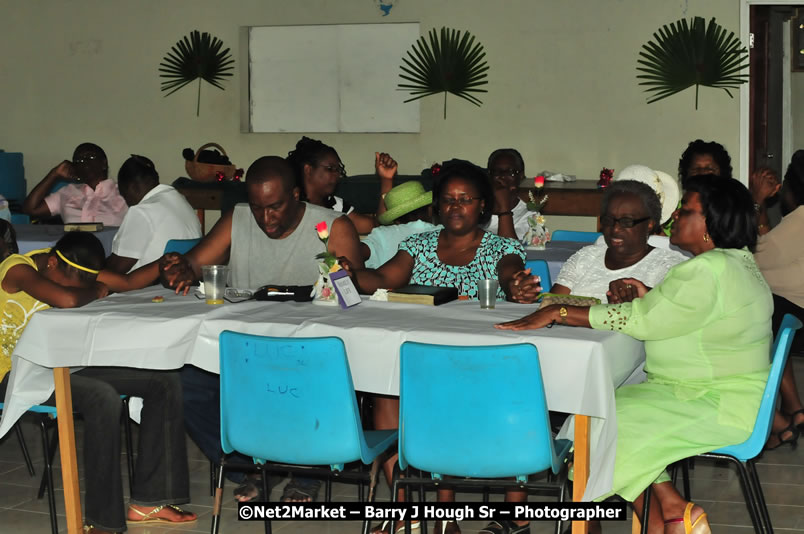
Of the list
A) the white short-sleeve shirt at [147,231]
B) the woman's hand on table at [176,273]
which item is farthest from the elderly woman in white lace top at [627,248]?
the white short-sleeve shirt at [147,231]

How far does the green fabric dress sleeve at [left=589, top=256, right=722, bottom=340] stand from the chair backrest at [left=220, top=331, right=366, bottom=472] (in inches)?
30.3

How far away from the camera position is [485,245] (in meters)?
3.89

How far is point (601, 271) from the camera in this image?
12.4 ft

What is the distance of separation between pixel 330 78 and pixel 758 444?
7184 millimetres

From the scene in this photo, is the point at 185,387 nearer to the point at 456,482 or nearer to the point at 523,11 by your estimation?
the point at 456,482

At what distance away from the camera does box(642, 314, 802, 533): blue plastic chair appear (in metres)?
2.99

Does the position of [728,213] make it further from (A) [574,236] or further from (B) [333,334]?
(A) [574,236]

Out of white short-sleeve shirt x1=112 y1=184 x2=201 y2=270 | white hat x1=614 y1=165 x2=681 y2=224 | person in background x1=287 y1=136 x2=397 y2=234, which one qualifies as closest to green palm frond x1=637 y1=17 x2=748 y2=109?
white hat x1=614 y1=165 x2=681 y2=224

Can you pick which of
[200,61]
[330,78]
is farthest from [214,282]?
[200,61]

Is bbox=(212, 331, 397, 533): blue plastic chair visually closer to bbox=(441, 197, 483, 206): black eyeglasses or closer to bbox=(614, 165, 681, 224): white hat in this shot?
bbox=(441, 197, 483, 206): black eyeglasses

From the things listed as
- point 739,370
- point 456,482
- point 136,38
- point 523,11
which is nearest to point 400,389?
point 456,482

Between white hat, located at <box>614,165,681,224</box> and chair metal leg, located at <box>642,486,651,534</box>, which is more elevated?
white hat, located at <box>614,165,681,224</box>

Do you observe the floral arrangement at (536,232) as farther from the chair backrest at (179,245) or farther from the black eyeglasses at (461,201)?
the chair backrest at (179,245)

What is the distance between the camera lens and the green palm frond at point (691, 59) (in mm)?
8433
